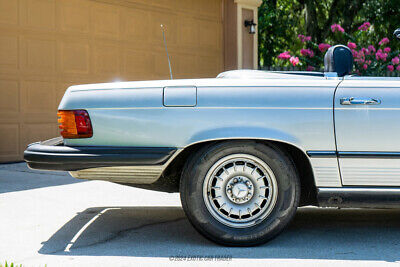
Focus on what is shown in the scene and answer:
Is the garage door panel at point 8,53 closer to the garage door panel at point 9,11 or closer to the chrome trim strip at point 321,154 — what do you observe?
the garage door panel at point 9,11

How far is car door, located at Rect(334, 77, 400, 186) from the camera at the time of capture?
4027 mm

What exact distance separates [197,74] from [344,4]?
1033 cm

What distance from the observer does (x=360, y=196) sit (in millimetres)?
4047

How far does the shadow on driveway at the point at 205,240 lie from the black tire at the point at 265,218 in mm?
102

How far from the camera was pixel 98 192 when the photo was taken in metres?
6.70

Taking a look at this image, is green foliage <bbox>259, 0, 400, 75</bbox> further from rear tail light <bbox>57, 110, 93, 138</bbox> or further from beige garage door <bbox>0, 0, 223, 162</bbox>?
rear tail light <bbox>57, 110, 93, 138</bbox>

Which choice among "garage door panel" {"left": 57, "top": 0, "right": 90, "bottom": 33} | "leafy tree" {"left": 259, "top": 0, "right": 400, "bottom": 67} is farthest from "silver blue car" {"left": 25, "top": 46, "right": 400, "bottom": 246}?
"leafy tree" {"left": 259, "top": 0, "right": 400, "bottom": 67}

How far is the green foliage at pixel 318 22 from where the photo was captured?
19.7 meters

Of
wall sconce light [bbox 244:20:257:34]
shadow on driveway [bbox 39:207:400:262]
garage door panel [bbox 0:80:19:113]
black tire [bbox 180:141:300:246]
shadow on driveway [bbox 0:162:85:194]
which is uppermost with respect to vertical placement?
wall sconce light [bbox 244:20:257:34]

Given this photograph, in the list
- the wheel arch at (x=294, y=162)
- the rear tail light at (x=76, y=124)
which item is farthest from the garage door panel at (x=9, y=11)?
the wheel arch at (x=294, y=162)

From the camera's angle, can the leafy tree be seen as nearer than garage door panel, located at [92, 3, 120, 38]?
No

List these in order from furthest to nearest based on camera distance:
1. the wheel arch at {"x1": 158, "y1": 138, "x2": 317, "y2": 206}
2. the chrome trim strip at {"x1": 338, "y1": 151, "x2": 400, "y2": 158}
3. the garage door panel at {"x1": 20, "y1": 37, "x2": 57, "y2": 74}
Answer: the garage door panel at {"x1": 20, "y1": 37, "x2": 57, "y2": 74}
the wheel arch at {"x1": 158, "y1": 138, "x2": 317, "y2": 206}
the chrome trim strip at {"x1": 338, "y1": 151, "x2": 400, "y2": 158}

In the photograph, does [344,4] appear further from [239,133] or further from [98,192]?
[239,133]

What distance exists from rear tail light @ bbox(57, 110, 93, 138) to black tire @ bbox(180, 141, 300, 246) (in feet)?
2.55
